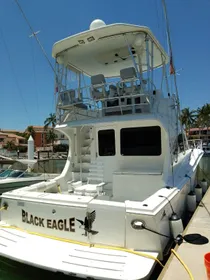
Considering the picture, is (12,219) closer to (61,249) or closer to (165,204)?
(61,249)

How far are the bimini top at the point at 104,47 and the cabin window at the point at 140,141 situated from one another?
1793 mm

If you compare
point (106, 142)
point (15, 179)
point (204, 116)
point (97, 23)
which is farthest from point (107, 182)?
point (204, 116)

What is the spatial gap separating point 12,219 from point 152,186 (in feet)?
9.64

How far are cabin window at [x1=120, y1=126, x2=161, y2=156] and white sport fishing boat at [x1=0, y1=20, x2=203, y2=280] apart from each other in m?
0.02

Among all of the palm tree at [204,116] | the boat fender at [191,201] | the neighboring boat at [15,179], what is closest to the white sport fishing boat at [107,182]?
the boat fender at [191,201]

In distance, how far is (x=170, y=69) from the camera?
21.5 ft

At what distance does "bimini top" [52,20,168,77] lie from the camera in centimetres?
540

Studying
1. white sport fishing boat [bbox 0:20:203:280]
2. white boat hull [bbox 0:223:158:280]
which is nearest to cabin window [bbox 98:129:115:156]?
white sport fishing boat [bbox 0:20:203:280]

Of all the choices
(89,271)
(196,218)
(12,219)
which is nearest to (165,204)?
(89,271)

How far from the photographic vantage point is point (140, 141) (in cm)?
587

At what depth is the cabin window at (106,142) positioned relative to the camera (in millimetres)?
6355

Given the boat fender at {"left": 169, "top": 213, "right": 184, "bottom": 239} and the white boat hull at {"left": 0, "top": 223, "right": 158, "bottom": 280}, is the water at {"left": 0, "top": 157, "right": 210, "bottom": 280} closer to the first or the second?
the white boat hull at {"left": 0, "top": 223, "right": 158, "bottom": 280}

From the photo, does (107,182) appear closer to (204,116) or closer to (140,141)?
(140,141)

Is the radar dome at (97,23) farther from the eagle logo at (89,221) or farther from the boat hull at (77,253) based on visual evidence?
the eagle logo at (89,221)
